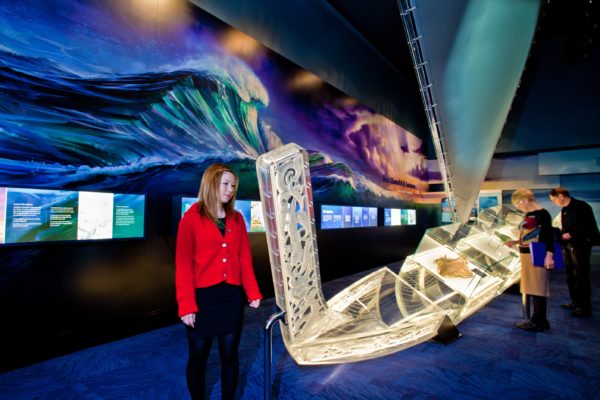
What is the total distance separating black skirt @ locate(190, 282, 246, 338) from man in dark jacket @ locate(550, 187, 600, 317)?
4045mm

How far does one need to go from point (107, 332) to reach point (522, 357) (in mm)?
3807

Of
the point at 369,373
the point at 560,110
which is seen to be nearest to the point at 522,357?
the point at 369,373

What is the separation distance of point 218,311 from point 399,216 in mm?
8363

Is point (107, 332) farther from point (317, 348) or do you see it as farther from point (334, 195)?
point (334, 195)

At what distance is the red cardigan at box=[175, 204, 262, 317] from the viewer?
1.42 metres

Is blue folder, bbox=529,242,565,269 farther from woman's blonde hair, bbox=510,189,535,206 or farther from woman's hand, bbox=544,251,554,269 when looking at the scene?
woman's blonde hair, bbox=510,189,535,206

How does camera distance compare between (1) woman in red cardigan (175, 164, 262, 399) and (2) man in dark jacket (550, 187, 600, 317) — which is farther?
(2) man in dark jacket (550, 187, 600, 317)

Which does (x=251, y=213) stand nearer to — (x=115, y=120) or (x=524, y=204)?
(x=115, y=120)

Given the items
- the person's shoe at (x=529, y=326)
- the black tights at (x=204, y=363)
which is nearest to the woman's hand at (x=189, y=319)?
the black tights at (x=204, y=363)

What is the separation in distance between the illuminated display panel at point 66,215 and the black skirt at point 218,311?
2.07 meters

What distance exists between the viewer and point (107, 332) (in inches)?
121

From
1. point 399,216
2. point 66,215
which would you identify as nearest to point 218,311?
point 66,215

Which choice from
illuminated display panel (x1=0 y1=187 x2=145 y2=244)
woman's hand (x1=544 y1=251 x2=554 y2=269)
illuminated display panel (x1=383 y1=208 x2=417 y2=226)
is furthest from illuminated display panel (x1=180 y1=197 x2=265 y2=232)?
illuminated display panel (x1=383 y1=208 x2=417 y2=226)

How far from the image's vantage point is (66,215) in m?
2.78
